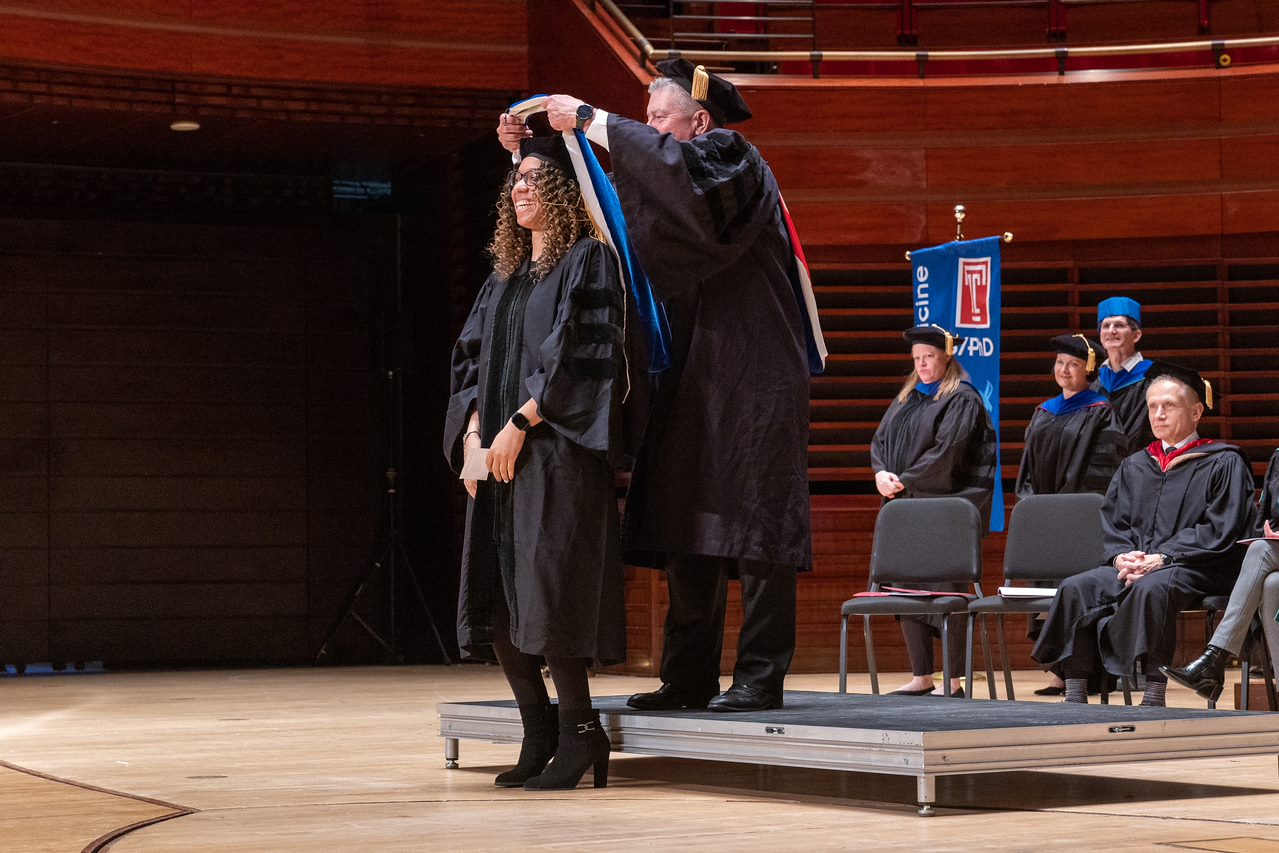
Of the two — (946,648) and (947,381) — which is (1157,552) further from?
(947,381)

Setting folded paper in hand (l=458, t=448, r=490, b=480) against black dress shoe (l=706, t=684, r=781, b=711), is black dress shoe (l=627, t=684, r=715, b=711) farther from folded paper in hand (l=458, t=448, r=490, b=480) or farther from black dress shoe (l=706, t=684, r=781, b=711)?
folded paper in hand (l=458, t=448, r=490, b=480)

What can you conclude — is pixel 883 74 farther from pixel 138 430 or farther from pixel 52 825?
pixel 52 825

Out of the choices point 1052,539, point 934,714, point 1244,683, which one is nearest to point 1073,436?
Result: point 1052,539

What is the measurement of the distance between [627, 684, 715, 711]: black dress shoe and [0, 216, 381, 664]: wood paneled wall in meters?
6.16

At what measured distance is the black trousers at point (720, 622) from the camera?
4141 mm

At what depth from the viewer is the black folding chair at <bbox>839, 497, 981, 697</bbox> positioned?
6.25 m

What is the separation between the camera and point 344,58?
28.5 feet

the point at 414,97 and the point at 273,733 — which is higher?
the point at 414,97

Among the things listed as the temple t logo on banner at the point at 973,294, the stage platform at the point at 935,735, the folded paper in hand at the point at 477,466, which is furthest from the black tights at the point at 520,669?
the temple t logo on banner at the point at 973,294

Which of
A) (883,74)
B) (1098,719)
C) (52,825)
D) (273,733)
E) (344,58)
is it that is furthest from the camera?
(883,74)

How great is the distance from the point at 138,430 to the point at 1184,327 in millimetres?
5540

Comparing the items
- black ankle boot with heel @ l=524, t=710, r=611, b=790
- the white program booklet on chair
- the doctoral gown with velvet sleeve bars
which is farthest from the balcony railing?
black ankle boot with heel @ l=524, t=710, r=611, b=790

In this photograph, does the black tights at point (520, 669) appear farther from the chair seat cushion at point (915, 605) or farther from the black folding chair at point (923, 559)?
the chair seat cushion at point (915, 605)

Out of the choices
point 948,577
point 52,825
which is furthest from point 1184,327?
point 52,825
